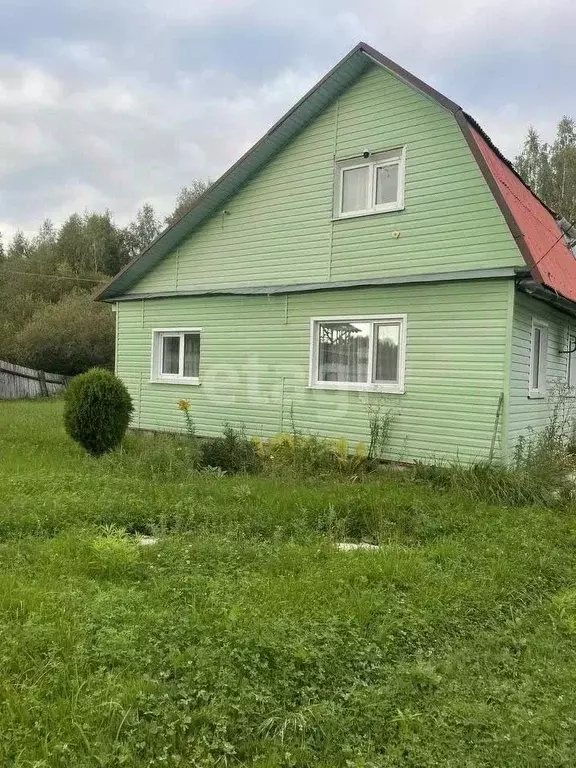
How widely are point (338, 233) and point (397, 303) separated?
1614mm

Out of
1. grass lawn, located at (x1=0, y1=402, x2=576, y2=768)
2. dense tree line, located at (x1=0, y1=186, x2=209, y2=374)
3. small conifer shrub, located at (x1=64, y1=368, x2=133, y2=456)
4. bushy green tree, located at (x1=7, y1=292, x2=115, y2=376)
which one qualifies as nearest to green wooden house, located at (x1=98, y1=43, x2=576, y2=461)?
dense tree line, located at (x1=0, y1=186, x2=209, y2=374)

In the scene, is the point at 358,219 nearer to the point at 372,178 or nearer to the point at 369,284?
the point at 372,178

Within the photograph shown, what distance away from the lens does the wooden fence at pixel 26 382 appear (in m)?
22.6

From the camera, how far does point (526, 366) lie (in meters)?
8.52

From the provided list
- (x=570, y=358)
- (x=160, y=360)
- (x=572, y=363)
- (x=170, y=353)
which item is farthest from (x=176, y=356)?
(x=572, y=363)

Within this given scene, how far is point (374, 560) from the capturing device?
15.3ft

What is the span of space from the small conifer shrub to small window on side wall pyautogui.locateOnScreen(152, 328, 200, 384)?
2.37m

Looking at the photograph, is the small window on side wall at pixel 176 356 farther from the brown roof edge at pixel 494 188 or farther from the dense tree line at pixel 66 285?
the brown roof edge at pixel 494 188

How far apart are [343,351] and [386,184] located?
2707 millimetres

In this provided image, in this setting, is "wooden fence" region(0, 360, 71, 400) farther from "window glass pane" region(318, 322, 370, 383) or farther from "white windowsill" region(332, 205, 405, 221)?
"white windowsill" region(332, 205, 405, 221)

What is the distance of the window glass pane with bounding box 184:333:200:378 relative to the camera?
1149cm

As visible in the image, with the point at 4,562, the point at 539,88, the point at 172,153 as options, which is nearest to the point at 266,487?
the point at 4,562

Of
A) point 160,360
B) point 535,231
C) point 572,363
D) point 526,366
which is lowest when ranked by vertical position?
point 160,360

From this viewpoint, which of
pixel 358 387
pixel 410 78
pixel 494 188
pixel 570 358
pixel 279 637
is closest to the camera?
pixel 279 637
